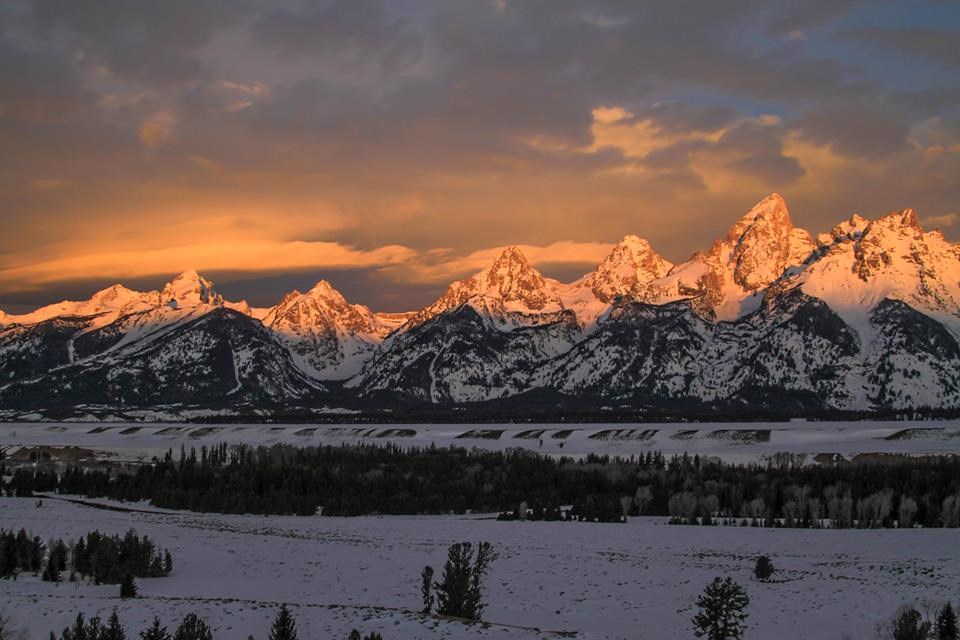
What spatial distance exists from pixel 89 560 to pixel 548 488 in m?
58.7

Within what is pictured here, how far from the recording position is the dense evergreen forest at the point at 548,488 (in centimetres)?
8050

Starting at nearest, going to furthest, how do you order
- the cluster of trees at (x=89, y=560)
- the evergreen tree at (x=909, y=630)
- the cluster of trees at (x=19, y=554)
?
1. the evergreen tree at (x=909, y=630)
2. the cluster of trees at (x=89, y=560)
3. the cluster of trees at (x=19, y=554)

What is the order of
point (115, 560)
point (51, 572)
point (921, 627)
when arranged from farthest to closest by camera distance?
1. point (115, 560)
2. point (51, 572)
3. point (921, 627)

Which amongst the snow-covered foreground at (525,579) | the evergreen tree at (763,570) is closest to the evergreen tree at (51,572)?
the snow-covered foreground at (525,579)

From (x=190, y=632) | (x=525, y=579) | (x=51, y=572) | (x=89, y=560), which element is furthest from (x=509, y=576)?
(x=190, y=632)

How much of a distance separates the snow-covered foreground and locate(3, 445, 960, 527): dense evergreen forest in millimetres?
8997

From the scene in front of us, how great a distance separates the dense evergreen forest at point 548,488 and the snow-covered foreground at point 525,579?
29.5 feet

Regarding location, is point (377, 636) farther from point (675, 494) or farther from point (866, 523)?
point (675, 494)

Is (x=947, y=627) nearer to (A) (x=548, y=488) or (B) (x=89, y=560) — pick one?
(B) (x=89, y=560)

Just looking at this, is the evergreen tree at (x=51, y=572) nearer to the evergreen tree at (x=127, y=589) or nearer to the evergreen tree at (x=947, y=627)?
the evergreen tree at (x=127, y=589)

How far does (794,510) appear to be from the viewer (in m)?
79.4

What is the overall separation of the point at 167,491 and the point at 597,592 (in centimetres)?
6445

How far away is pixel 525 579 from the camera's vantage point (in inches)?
1998

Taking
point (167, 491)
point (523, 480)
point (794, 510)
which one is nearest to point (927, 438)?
point (523, 480)
